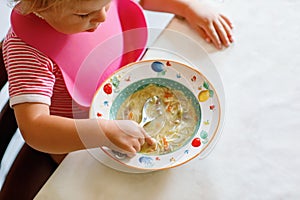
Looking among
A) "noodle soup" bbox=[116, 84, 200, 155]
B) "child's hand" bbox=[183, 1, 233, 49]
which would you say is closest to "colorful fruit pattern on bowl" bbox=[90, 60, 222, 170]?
"noodle soup" bbox=[116, 84, 200, 155]

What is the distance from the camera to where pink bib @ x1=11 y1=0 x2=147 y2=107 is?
2.33ft

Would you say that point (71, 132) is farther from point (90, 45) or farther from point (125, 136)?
point (90, 45)

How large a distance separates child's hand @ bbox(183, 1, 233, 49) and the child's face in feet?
0.68

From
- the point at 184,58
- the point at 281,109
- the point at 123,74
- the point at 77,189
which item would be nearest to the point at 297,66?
the point at 281,109

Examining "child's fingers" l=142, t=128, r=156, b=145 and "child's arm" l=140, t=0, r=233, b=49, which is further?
"child's arm" l=140, t=0, r=233, b=49

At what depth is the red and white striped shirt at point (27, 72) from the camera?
663 millimetres

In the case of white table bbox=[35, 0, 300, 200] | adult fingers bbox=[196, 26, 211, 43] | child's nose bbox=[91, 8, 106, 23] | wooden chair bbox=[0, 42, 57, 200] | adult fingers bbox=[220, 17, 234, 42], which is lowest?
wooden chair bbox=[0, 42, 57, 200]

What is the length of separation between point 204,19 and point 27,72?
339 millimetres

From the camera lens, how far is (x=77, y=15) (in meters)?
0.63

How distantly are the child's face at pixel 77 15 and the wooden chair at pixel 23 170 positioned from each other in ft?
0.65

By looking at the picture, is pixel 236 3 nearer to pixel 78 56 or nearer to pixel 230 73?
pixel 230 73

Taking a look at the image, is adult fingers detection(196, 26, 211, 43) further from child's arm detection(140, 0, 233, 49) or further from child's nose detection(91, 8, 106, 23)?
child's nose detection(91, 8, 106, 23)

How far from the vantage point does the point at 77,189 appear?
62 centimetres

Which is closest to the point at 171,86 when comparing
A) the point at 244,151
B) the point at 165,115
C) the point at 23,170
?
the point at 165,115
